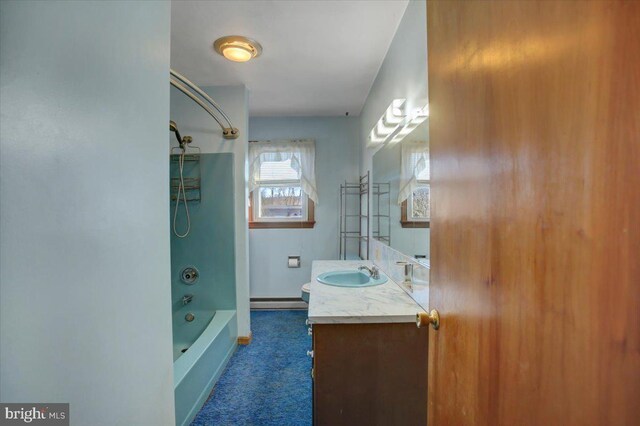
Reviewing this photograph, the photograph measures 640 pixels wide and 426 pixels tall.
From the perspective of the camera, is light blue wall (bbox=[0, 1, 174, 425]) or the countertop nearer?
light blue wall (bbox=[0, 1, 174, 425])

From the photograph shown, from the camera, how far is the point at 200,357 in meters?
1.92

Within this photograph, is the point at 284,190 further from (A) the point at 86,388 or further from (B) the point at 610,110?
(B) the point at 610,110

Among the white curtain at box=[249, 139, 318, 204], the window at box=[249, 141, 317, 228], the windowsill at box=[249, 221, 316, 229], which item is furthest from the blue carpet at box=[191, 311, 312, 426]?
the white curtain at box=[249, 139, 318, 204]

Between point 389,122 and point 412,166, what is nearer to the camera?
point 412,166

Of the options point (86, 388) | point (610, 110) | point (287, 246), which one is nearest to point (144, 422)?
point (86, 388)

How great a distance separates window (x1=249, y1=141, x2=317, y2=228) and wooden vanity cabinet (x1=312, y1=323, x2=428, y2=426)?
7.88 ft

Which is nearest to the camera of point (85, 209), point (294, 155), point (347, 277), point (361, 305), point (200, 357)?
point (85, 209)

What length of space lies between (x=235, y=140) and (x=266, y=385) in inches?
83.2

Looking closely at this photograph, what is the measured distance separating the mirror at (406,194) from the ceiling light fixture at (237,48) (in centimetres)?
124

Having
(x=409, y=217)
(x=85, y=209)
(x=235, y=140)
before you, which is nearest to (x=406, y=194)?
(x=409, y=217)

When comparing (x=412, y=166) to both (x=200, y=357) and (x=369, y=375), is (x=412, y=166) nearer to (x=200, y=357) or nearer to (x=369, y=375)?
(x=369, y=375)

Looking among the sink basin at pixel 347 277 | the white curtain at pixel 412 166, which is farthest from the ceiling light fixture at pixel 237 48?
the sink basin at pixel 347 277

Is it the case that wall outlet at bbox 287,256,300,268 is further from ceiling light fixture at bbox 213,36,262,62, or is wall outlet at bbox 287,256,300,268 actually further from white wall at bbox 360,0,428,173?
ceiling light fixture at bbox 213,36,262,62

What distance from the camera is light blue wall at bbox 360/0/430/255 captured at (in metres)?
1.43
